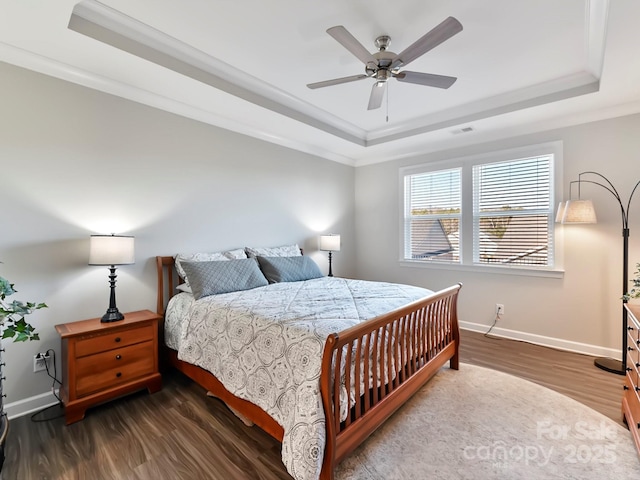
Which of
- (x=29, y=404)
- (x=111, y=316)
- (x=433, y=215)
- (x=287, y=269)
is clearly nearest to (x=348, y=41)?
(x=287, y=269)

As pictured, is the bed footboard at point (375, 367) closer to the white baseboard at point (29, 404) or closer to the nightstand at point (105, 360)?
the nightstand at point (105, 360)

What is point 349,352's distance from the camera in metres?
1.57

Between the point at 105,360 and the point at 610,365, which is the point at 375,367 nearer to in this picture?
the point at 105,360

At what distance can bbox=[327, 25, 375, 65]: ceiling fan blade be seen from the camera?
5.72 feet

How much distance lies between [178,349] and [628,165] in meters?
4.52

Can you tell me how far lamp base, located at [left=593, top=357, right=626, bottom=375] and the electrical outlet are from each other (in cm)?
472

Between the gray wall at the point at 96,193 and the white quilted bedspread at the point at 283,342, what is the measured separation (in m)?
0.71

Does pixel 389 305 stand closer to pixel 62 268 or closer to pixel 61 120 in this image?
pixel 62 268

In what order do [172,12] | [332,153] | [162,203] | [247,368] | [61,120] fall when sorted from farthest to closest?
1. [332,153]
2. [162,203]
3. [61,120]
4. [172,12]
5. [247,368]

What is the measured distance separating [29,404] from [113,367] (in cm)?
62

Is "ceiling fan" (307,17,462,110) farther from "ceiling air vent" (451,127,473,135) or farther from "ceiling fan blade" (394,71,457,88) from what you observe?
"ceiling air vent" (451,127,473,135)

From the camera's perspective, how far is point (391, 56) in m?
2.09

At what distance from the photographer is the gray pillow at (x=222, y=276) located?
8.49 feet

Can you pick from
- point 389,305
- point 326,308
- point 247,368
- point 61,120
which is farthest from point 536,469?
point 61,120
